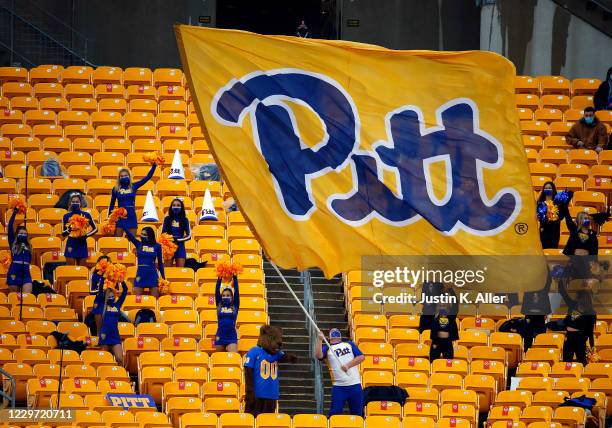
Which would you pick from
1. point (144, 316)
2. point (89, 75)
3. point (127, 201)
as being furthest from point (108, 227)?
point (89, 75)

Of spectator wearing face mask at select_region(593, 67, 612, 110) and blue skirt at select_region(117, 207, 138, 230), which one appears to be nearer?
blue skirt at select_region(117, 207, 138, 230)

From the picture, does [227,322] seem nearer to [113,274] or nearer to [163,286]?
[113,274]

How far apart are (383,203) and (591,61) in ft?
60.2

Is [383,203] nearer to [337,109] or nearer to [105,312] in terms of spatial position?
[337,109]

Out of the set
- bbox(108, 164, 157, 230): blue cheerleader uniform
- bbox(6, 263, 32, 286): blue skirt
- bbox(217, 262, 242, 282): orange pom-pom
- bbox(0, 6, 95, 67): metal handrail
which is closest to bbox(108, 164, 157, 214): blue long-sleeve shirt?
bbox(108, 164, 157, 230): blue cheerleader uniform

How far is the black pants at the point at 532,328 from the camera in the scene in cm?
2209

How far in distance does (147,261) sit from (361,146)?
9.28 metres

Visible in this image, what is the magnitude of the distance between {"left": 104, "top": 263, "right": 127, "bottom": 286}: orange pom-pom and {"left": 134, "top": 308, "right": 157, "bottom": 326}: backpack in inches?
35.8

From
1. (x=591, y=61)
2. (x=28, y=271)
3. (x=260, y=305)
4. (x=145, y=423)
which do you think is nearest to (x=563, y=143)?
(x=591, y=61)

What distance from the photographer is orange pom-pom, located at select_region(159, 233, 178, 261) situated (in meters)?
23.0

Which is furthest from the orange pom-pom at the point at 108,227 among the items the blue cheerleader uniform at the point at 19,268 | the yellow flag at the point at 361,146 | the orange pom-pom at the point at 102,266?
the yellow flag at the point at 361,146

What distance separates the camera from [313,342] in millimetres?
22328

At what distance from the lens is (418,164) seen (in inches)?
534

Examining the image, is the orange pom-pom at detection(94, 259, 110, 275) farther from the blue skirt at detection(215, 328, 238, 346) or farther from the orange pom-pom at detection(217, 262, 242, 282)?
the blue skirt at detection(215, 328, 238, 346)
